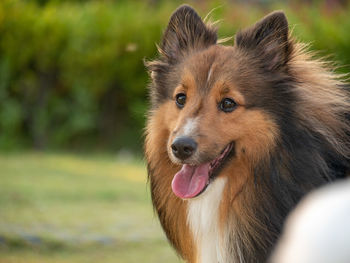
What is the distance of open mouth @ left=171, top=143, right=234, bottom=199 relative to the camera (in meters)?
3.52

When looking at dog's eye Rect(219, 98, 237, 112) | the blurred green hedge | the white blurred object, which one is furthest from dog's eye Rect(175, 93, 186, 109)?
the blurred green hedge

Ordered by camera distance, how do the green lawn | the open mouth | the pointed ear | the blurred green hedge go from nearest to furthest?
1. the open mouth
2. the pointed ear
3. the green lawn
4. the blurred green hedge

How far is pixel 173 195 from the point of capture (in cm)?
379

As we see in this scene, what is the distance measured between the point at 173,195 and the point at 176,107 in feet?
1.79

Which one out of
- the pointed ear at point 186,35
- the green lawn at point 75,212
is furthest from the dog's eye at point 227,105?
the green lawn at point 75,212

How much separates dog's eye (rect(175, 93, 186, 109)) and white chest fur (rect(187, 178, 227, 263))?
19.9 inches

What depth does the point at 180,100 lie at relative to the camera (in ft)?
12.2

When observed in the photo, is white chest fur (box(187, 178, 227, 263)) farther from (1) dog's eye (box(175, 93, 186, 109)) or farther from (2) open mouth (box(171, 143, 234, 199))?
(1) dog's eye (box(175, 93, 186, 109))

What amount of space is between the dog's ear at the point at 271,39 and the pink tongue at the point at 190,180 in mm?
733

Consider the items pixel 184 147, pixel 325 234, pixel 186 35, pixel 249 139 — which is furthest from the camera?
pixel 186 35

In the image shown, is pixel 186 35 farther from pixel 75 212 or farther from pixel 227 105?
pixel 75 212

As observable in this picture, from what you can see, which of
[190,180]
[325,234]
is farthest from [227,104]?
[325,234]

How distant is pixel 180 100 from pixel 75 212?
3.94 m

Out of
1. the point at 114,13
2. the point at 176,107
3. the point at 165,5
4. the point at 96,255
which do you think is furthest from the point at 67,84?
the point at 176,107
